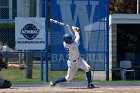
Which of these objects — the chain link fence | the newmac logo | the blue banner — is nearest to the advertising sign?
the newmac logo

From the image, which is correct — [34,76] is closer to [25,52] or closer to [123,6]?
[25,52]

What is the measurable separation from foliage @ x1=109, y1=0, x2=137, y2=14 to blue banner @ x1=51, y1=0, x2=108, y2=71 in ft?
39.2

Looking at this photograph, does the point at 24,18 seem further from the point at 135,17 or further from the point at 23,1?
the point at 135,17

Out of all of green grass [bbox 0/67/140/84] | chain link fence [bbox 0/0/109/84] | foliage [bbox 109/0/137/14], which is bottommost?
green grass [bbox 0/67/140/84]

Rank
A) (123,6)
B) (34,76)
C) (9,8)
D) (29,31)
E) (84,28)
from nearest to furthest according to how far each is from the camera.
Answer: (29,31)
(84,28)
(9,8)
(34,76)
(123,6)

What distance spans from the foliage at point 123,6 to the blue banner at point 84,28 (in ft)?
39.2

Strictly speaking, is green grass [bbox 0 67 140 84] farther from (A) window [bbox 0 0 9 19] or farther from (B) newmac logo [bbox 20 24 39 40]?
(A) window [bbox 0 0 9 19]

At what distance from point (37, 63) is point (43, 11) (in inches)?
130

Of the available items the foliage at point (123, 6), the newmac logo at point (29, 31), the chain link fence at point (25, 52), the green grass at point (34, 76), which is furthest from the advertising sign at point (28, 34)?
the foliage at point (123, 6)

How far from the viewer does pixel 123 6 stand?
3275 cm

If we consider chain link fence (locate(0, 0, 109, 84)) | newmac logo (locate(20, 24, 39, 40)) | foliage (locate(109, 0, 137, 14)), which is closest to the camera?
newmac logo (locate(20, 24, 39, 40))

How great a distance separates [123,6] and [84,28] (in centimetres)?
1296

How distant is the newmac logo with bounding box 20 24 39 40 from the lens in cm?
1950

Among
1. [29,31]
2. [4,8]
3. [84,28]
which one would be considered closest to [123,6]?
[84,28]
